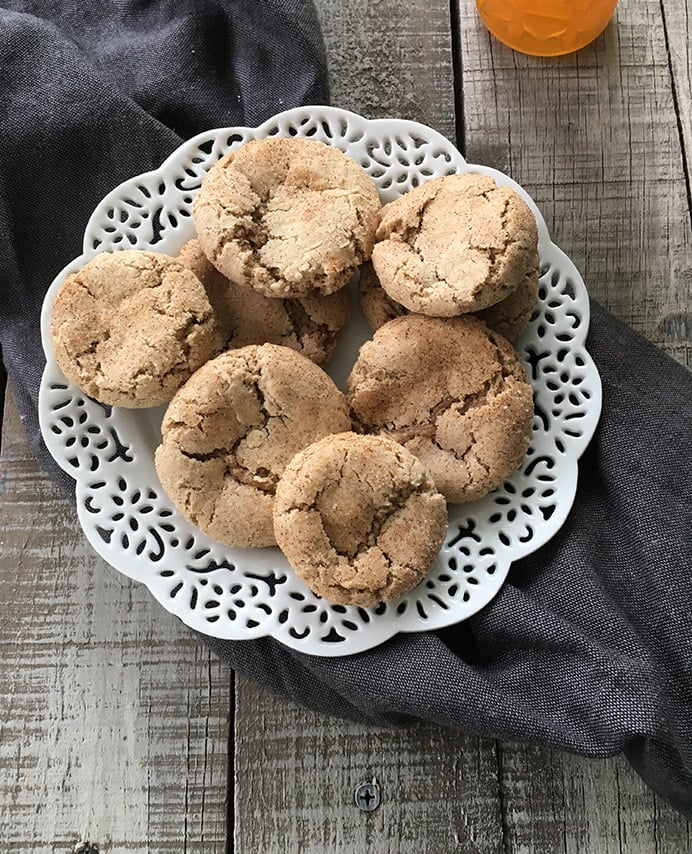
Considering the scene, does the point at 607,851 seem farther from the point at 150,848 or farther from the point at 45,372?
the point at 45,372

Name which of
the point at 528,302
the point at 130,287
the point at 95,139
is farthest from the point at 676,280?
the point at 95,139

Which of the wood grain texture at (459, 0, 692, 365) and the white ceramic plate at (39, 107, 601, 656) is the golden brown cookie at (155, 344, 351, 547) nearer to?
the white ceramic plate at (39, 107, 601, 656)

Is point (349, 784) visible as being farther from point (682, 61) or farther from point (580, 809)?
point (682, 61)

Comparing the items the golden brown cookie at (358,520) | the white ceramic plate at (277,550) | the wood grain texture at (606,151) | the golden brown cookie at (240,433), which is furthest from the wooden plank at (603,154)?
the golden brown cookie at (240,433)

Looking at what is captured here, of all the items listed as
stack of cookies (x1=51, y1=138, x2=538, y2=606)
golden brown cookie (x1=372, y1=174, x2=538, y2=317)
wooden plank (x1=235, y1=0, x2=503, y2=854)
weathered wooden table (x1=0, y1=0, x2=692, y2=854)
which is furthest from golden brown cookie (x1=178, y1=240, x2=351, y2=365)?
wooden plank (x1=235, y1=0, x2=503, y2=854)

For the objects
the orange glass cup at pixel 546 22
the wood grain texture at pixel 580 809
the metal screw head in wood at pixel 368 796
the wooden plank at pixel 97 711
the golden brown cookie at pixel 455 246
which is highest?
the orange glass cup at pixel 546 22

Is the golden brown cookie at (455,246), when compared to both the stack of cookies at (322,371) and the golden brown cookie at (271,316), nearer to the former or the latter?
the stack of cookies at (322,371)
